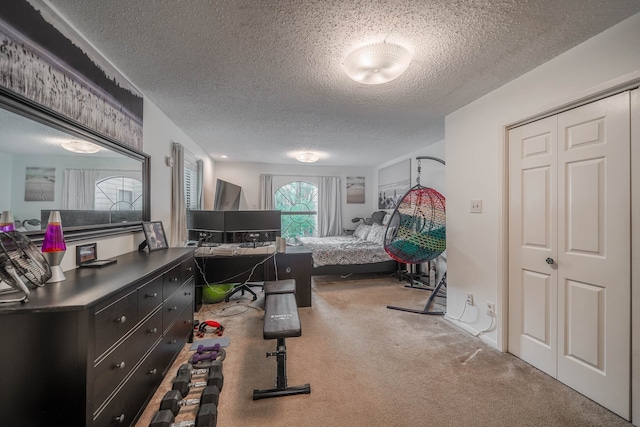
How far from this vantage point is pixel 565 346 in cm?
181

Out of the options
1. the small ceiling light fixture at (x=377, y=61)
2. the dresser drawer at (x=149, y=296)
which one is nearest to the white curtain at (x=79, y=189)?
the dresser drawer at (x=149, y=296)

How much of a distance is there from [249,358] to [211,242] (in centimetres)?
149

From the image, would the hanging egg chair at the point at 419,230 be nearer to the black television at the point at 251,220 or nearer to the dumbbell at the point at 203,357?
the black television at the point at 251,220

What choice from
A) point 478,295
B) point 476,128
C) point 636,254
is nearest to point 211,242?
point 478,295

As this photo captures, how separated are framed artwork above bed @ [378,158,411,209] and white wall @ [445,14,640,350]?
2192mm

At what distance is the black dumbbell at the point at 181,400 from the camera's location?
1.48 metres

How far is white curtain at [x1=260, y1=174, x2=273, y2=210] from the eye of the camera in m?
6.14

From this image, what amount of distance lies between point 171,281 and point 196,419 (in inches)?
35.5

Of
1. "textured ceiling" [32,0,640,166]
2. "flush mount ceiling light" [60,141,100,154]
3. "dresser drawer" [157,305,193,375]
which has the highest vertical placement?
"textured ceiling" [32,0,640,166]

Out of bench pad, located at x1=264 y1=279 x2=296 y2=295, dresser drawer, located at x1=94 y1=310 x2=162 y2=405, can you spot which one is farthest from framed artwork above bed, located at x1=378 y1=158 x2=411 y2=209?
dresser drawer, located at x1=94 y1=310 x2=162 y2=405

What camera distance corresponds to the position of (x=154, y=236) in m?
2.35

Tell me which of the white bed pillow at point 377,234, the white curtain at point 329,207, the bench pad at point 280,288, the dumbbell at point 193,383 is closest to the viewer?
the dumbbell at point 193,383

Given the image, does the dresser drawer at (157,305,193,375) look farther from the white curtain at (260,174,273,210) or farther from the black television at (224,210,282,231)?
the white curtain at (260,174,273,210)

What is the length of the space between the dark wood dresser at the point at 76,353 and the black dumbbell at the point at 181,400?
134 mm
